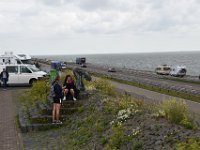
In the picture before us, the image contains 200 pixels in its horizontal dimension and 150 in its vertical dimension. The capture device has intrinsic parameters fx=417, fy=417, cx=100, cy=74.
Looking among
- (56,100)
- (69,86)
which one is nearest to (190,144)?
(56,100)

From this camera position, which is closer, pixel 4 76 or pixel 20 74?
pixel 4 76

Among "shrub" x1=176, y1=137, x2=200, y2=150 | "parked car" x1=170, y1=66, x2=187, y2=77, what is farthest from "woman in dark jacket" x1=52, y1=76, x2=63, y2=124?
"parked car" x1=170, y1=66, x2=187, y2=77

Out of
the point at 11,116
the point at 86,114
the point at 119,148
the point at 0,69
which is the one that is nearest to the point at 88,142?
the point at 119,148

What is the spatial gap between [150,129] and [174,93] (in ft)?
51.3

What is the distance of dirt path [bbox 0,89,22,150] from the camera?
11578 mm

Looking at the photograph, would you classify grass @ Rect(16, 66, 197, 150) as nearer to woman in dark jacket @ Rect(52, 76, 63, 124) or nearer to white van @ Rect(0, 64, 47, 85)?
woman in dark jacket @ Rect(52, 76, 63, 124)

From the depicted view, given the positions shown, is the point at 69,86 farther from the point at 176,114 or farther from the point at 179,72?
the point at 179,72

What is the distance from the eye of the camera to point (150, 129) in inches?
390

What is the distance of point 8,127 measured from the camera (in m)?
14.1

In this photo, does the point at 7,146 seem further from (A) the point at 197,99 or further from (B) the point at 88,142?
(A) the point at 197,99

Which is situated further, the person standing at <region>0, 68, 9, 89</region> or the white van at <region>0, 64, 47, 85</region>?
the white van at <region>0, 64, 47, 85</region>

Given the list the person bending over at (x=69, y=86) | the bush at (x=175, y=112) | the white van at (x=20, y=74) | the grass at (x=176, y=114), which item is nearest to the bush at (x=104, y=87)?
the person bending over at (x=69, y=86)

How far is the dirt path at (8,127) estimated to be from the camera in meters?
11.6

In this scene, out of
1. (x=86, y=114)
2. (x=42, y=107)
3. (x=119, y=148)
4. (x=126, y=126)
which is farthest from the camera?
(x=42, y=107)
